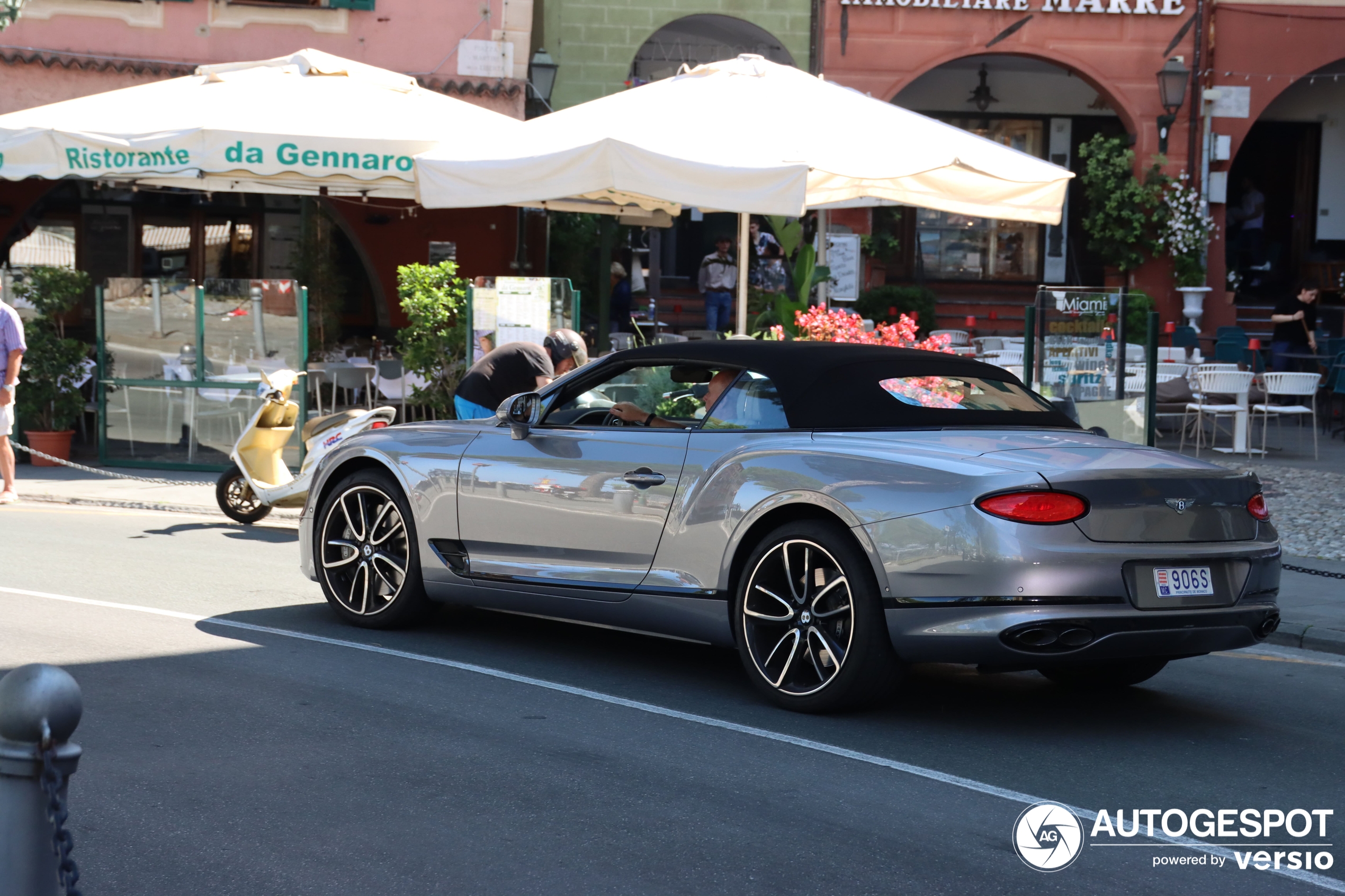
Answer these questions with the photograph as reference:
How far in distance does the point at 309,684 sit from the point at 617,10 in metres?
17.2

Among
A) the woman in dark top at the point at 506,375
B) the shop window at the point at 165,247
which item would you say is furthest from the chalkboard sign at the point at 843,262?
the woman in dark top at the point at 506,375

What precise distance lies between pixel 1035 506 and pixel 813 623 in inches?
38.3

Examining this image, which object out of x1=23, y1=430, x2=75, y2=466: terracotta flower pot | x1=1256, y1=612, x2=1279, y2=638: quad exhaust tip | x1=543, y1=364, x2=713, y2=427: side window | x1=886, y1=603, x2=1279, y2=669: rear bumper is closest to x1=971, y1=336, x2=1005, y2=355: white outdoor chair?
x1=23, y1=430, x2=75, y2=466: terracotta flower pot

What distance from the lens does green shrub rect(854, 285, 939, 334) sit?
2206 cm

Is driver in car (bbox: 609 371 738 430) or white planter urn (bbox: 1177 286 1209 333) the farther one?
white planter urn (bbox: 1177 286 1209 333)

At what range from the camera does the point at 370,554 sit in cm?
761

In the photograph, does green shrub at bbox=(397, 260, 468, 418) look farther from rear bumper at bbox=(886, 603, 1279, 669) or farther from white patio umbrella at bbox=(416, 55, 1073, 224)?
rear bumper at bbox=(886, 603, 1279, 669)

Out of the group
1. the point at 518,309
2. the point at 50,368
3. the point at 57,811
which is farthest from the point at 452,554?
the point at 50,368

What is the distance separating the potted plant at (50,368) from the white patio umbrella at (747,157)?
5221mm

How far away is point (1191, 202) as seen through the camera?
22062mm

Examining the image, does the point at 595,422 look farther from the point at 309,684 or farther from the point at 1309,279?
the point at 1309,279

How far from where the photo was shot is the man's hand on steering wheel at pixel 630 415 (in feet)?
22.7

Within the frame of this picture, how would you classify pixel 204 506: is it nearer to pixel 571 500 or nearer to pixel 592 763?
pixel 571 500

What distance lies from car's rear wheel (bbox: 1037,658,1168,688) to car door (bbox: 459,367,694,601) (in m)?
1.82
